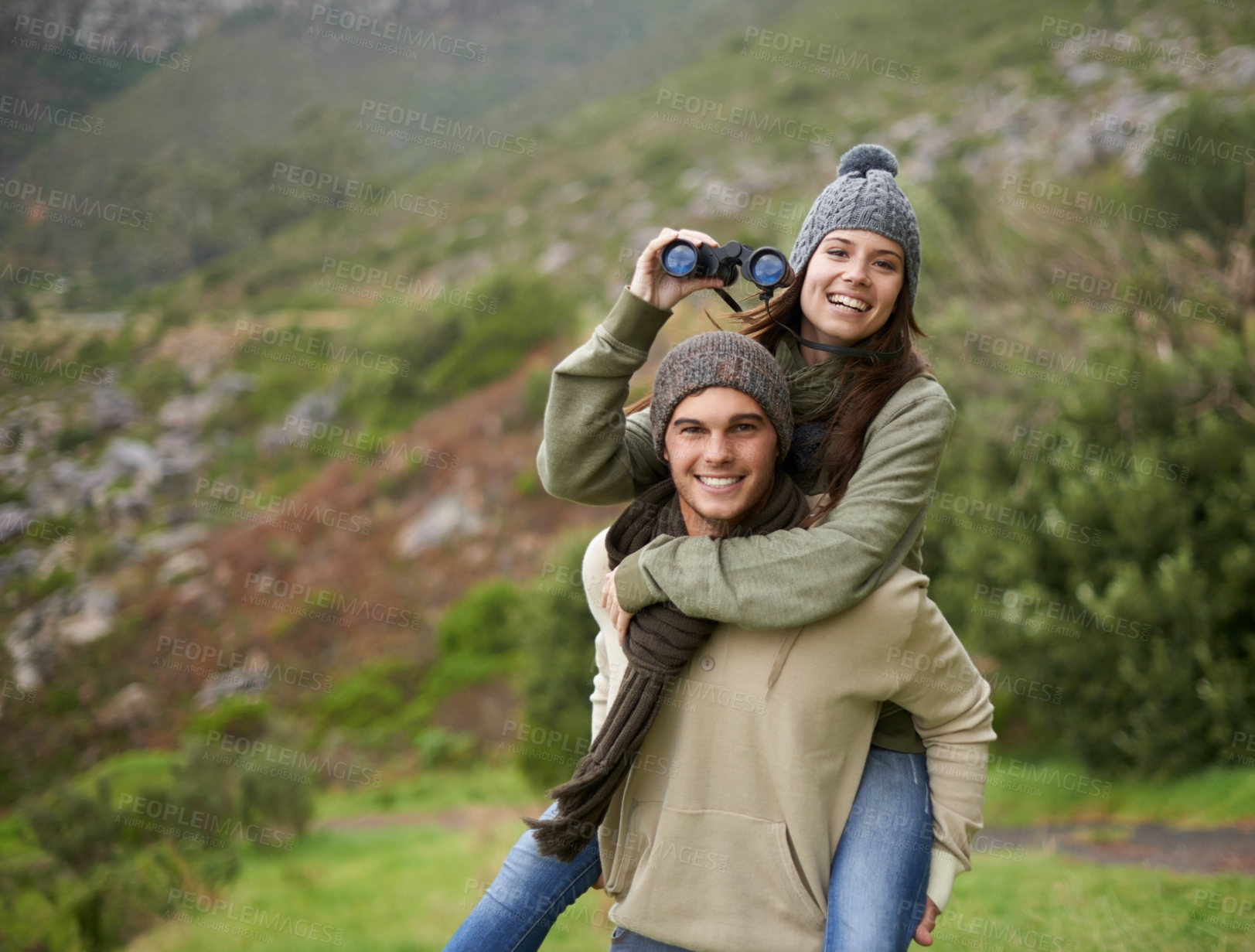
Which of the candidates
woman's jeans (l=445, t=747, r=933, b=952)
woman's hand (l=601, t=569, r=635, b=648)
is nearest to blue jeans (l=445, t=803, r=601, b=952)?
woman's jeans (l=445, t=747, r=933, b=952)

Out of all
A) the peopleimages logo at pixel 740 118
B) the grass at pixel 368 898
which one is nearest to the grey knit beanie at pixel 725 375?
the grass at pixel 368 898

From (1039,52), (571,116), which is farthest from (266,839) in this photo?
(571,116)

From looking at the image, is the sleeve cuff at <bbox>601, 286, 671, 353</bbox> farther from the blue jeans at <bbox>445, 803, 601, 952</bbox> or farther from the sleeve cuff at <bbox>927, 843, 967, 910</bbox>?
the sleeve cuff at <bbox>927, 843, 967, 910</bbox>

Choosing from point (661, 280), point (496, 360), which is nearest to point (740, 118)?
point (496, 360)

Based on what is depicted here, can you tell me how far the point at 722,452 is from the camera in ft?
6.80

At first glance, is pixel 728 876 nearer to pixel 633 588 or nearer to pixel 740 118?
pixel 633 588

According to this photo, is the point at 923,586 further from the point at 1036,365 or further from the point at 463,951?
the point at 1036,365

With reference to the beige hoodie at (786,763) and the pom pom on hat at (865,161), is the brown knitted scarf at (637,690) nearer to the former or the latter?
the beige hoodie at (786,763)

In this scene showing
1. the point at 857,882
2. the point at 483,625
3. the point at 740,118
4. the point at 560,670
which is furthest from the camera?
the point at 740,118

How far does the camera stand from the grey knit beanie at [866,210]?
2322 mm

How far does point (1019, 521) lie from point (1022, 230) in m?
5.43

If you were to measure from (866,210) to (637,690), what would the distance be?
1.29 meters

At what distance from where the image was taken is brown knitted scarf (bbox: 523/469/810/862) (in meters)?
2.11

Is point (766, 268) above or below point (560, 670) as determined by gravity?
above
